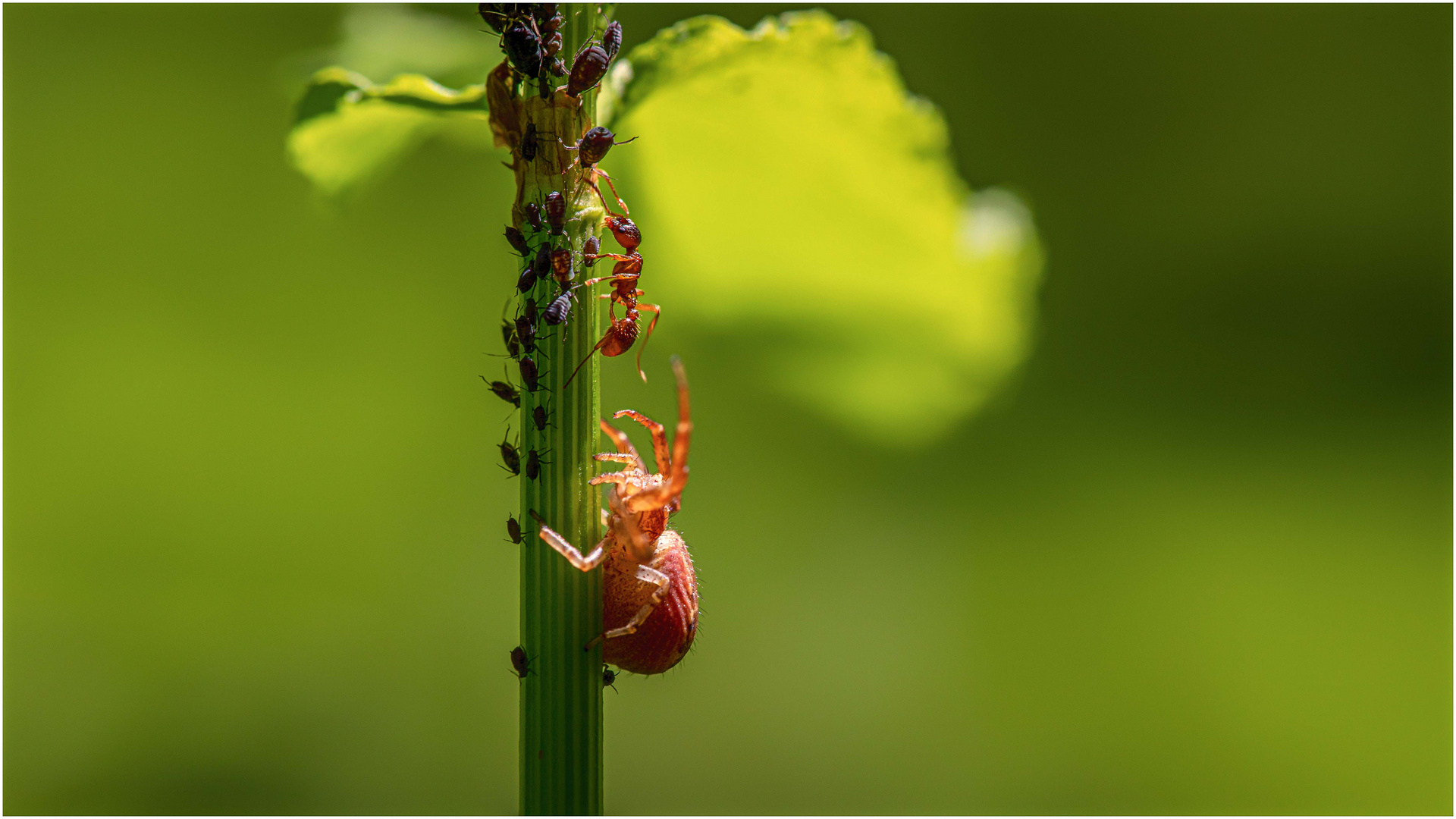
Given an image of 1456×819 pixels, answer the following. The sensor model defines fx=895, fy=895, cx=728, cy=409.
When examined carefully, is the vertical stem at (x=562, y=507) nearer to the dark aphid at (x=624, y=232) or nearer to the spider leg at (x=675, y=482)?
the spider leg at (x=675, y=482)

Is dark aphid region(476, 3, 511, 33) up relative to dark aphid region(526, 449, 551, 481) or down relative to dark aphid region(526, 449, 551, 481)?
up

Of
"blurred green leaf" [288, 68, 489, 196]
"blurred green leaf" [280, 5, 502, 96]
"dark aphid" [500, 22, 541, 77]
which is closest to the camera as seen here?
"dark aphid" [500, 22, 541, 77]

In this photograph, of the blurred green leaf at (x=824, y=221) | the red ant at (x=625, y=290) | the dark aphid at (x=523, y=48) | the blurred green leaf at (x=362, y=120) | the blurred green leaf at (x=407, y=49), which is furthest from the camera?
the blurred green leaf at (x=407, y=49)

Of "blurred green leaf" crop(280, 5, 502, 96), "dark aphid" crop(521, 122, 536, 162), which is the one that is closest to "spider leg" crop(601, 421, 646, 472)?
"dark aphid" crop(521, 122, 536, 162)

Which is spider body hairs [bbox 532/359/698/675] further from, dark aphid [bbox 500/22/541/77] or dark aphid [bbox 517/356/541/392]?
dark aphid [bbox 500/22/541/77]

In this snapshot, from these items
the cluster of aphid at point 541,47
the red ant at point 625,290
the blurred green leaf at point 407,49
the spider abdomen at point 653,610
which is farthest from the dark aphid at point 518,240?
the blurred green leaf at point 407,49

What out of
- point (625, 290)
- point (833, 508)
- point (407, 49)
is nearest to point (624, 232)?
point (625, 290)
